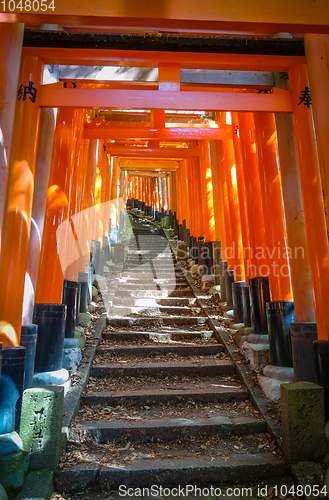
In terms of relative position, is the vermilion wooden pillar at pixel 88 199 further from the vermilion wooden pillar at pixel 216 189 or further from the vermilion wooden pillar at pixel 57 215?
the vermilion wooden pillar at pixel 216 189

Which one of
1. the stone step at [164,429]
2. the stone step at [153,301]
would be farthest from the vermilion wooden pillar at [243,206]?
the stone step at [164,429]

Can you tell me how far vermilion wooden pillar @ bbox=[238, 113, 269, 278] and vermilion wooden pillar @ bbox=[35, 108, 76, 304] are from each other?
2213 millimetres

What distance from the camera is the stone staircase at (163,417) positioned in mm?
2520

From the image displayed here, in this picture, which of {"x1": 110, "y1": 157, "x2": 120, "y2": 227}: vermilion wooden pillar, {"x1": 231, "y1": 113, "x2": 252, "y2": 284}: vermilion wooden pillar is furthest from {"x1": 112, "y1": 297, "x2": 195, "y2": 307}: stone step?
{"x1": 110, "y1": 157, "x2": 120, "y2": 227}: vermilion wooden pillar

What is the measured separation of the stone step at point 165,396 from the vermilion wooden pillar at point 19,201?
114cm

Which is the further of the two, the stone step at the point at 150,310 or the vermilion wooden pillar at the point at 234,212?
the stone step at the point at 150,310

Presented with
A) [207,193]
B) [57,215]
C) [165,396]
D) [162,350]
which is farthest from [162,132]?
[165,396]

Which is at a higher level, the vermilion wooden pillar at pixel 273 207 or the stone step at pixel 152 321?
the vermilion wooden pillar at pixel 273 207

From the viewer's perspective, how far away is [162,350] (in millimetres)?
4324

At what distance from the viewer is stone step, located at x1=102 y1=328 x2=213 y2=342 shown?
4.64 metres

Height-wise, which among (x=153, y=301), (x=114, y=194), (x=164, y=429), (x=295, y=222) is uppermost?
(x=114, y=194)

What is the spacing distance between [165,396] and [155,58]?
10.9ft

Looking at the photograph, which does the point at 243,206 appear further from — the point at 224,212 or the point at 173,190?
the point at 173,190

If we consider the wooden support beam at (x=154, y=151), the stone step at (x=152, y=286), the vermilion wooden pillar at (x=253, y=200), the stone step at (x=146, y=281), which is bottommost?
the stone step at (x=152, y=286)
